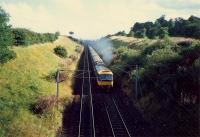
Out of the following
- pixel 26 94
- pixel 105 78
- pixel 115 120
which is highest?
pixel 105 78

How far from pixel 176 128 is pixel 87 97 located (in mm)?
16215

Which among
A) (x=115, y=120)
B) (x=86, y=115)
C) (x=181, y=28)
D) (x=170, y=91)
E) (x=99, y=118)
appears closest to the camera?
(x=170, y=91)

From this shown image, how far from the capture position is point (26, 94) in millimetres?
39625

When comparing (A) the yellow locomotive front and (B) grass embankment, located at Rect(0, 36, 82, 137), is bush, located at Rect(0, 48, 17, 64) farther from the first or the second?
(A) the yellow locomotive front

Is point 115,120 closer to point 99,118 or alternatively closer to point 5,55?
point 99,118

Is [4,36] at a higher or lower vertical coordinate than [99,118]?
higher

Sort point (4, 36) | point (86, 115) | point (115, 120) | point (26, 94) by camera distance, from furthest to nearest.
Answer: point (4, 36) → point (26, 94) → point (86, 115) → point (115, 120)

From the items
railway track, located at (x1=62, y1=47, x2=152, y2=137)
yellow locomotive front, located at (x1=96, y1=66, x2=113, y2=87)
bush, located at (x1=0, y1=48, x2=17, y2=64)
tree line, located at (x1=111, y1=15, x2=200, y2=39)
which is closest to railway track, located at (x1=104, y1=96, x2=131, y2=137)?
railway track, located at (x1=62, y1=47, x2=152, y2=137)

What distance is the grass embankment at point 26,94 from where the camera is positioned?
31.8 meters

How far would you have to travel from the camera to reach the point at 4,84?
135ft

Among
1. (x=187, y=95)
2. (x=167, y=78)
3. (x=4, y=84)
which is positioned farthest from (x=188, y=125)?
(x=4, y=84)

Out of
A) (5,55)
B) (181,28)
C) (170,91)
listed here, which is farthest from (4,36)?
(181,28)

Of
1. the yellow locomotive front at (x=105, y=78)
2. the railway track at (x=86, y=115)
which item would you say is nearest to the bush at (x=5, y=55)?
the railway track at (x=86, y=115)

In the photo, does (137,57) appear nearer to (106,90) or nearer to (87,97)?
(106,90)
